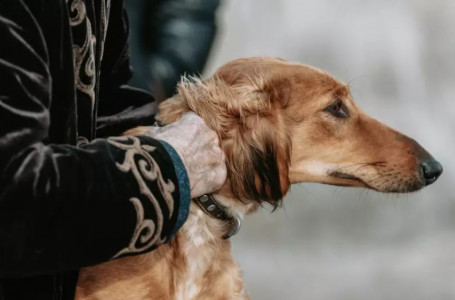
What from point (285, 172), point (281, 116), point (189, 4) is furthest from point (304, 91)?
point (189, 4)

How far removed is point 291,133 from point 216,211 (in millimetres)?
317

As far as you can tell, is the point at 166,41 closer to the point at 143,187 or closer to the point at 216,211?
the point at 216,211

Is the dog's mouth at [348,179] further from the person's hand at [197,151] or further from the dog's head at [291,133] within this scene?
the person's hand at [197,151]

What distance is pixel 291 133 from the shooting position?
6.12ft

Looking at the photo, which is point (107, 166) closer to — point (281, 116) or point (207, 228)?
point (207, 228)

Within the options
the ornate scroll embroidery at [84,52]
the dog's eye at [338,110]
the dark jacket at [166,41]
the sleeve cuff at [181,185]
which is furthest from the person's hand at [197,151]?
the dark jacket at [166,41]

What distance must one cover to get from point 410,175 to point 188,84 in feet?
2.18

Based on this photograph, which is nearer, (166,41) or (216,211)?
(216,211)

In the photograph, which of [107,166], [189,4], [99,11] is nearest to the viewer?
[107,166]

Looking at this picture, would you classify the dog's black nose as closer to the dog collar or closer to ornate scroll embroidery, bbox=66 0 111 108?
the dog collar

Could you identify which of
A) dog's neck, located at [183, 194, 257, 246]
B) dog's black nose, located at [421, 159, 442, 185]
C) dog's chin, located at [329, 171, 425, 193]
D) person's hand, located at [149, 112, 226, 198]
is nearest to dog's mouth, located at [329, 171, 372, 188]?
dog's chin, located at [329, 171, 425, 193]

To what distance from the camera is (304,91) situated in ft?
6.15

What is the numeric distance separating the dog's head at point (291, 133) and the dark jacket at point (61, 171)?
0.47 metres

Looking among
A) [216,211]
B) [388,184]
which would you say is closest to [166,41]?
[216,211]
